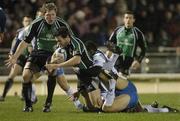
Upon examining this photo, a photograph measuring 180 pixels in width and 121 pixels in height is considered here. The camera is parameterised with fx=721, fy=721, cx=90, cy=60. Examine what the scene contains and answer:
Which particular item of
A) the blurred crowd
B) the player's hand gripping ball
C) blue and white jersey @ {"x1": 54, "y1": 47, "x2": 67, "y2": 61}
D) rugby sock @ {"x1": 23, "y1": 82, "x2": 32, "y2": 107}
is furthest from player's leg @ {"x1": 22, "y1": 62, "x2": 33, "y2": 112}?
the blurred crowd

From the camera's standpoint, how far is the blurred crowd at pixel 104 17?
2555 centimetres

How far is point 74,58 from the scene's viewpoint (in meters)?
14.1

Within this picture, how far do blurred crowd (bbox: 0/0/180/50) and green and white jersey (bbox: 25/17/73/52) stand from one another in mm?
9328

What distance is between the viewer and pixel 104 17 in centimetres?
2627

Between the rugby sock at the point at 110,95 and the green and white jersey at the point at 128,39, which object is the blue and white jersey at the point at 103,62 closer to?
the rugby sock at the point at 110,95

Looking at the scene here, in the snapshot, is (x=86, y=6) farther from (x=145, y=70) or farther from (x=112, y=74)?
(x=112, y=74)

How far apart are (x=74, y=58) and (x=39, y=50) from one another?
147 centimetres

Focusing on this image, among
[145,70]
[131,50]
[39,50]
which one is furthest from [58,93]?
[39,50]

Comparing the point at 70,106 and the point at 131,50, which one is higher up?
the point at 131,50

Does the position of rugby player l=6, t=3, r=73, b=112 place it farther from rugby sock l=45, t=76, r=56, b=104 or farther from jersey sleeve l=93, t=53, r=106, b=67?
jersey sleeve l=93, t=53, r=106, b=67

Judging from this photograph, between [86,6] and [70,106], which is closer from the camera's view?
[70,106]

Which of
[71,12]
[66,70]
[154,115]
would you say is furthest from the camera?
[71,12]

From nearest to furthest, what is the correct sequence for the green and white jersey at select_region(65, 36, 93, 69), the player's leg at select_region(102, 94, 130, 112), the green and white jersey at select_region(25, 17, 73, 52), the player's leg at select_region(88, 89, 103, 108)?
the green and white jersey at select_region(65, 36, 93, 69)
the player's leg at select_region(102, 94, 130, 112)
the player's leg at select_region(88, 89, 103, 108)
the green and white jersey at select_region(25, 17, 73, 52)

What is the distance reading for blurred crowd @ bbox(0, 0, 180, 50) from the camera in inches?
1006
